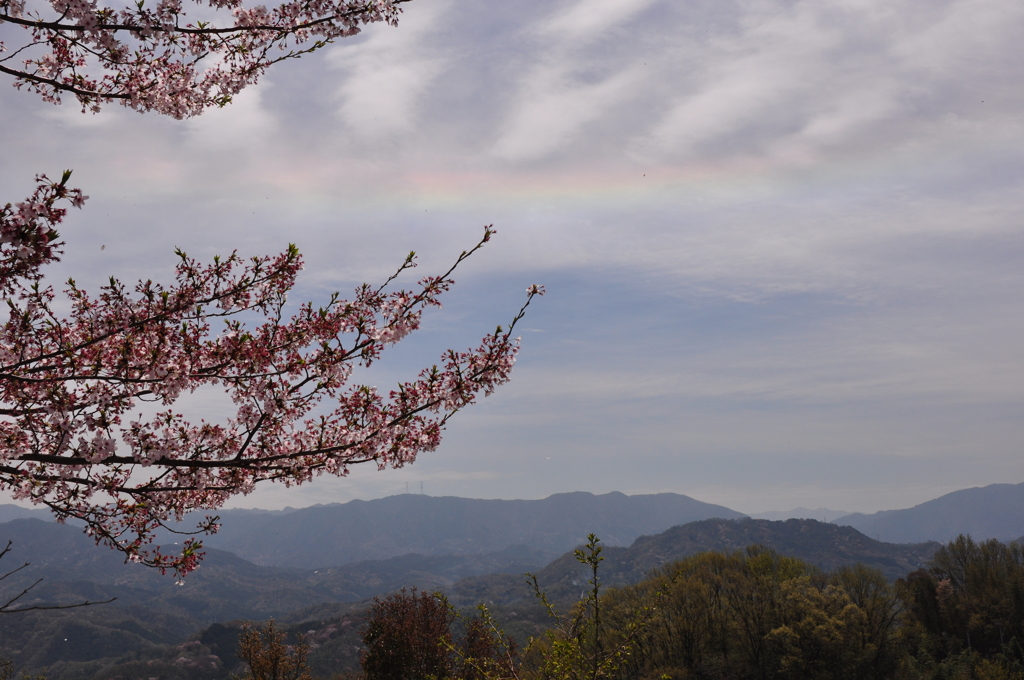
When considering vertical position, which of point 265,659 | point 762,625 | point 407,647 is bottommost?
point 762,625

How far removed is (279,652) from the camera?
2600cm

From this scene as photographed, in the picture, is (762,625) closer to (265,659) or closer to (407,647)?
(407,647)

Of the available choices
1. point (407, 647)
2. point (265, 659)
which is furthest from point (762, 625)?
point (265, 659)

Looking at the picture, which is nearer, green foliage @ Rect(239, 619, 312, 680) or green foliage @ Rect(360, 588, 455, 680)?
green foliage @ Rect(239, 619, 312, 680)

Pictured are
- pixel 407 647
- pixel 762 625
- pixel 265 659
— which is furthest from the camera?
pixel 762 625

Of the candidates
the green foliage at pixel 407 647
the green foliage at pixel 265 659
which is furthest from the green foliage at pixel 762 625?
the green foliage at pixel 265 659

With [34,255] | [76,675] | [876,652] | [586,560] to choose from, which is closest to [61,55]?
[34,255]

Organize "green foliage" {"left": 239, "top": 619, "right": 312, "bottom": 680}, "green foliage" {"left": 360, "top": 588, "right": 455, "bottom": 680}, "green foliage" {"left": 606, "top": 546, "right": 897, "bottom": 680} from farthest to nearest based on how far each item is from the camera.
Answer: "green foliage" {"left": 606, "top": 546, "right": 897, "bottom": 680}
"green foliage" {"left": 360, "top": 588, "right": 455, "bottom": 680}
"green foliage" {"left": 239, "top": 619, "right": 312, "bottom": 680}

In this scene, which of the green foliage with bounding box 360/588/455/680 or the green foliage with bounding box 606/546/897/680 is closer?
Result: the green foliage with bounding box 360/588/455/680

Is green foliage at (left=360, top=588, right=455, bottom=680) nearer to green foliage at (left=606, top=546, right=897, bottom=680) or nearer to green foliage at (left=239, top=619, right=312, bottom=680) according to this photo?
green foliage at (left=239, top=619, right=312, bottom=680)

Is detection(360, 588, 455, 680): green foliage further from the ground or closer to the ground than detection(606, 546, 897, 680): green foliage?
further from the ground

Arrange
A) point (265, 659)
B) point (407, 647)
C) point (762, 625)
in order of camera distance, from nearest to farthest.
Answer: point (265, 659)
point (407, 647)
point (762, 625)

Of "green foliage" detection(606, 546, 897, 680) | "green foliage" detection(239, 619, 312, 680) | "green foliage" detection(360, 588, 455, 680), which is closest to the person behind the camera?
"green foliage" detection(239, 619, 312, 680)

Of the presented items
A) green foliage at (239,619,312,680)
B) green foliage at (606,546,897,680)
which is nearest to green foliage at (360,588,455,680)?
green foliage at (239,619,312,680)
